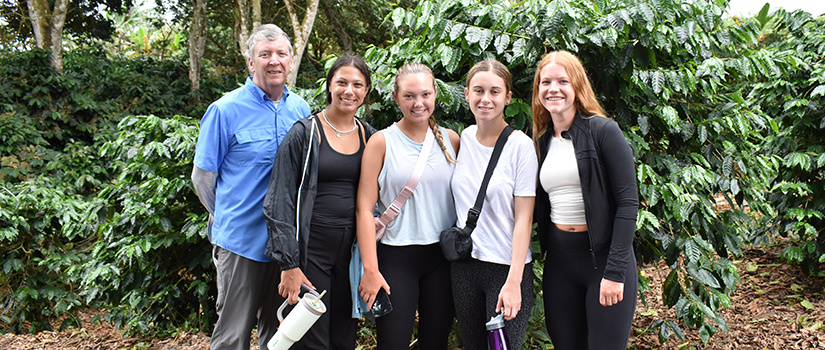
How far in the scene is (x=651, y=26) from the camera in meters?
2.71

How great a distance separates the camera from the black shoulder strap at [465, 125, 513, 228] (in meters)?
2.38

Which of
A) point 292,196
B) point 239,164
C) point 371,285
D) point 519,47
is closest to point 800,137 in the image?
point 519,47

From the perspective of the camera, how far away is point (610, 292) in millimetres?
2199

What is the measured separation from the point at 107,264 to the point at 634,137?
11.5 ft

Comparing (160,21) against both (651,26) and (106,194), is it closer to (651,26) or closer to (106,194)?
(106,194)

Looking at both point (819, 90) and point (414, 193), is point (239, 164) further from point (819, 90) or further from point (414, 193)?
point (819, 90)

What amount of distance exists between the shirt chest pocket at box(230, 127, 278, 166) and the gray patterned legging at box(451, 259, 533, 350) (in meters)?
1.05

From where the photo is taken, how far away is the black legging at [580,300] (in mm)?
2283

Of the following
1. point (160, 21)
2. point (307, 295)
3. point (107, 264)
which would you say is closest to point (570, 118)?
point (307, 295)

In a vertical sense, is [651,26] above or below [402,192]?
above

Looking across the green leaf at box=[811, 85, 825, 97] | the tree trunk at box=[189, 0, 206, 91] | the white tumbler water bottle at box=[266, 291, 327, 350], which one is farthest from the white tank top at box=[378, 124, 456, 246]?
the tree trunk at box=[189, 0, 206, 91]

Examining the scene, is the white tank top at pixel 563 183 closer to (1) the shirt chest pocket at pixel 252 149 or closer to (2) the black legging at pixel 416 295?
(2) the black legging at pixel 416 295

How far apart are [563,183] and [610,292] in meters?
0.49

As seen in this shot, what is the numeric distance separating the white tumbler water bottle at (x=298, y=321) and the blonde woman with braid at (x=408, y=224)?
9.5 inches
